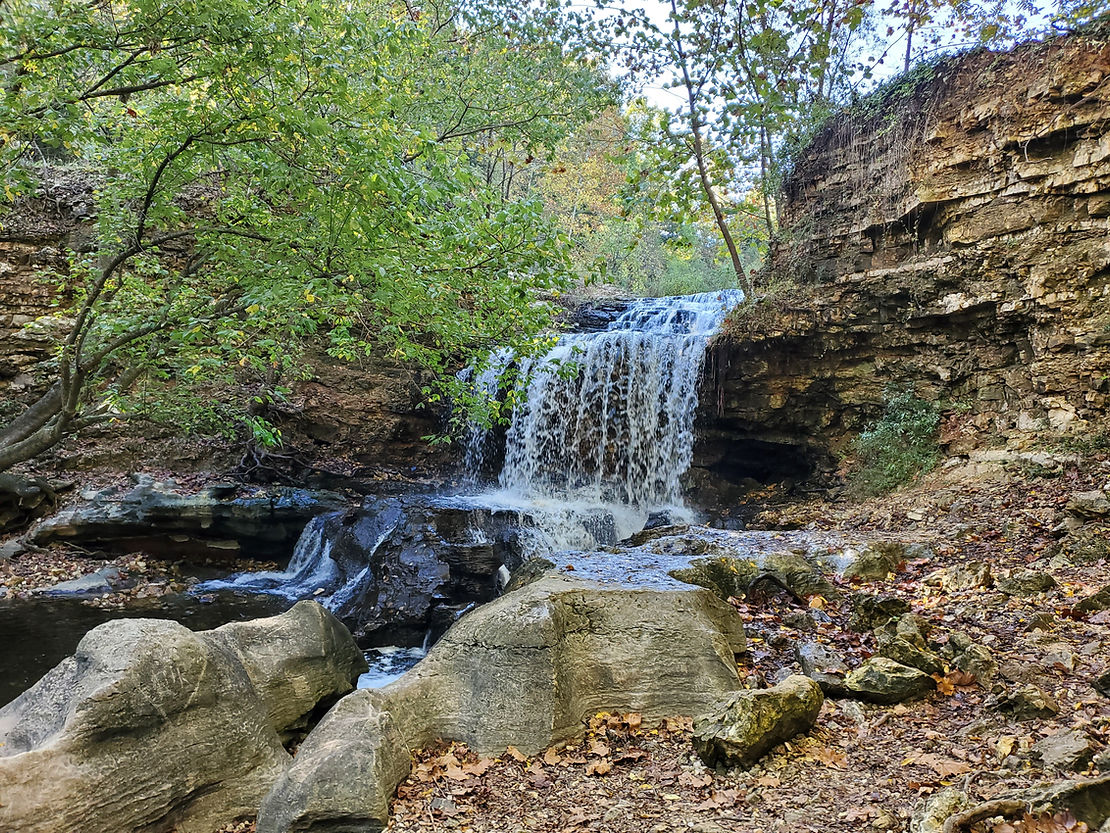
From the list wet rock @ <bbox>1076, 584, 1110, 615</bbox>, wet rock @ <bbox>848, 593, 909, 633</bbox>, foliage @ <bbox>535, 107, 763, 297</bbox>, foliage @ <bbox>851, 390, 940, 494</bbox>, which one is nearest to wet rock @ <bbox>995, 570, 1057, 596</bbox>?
wet rock @ <bbox>1076, 584, 1110, 615</bbox>

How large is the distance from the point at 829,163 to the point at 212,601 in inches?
534

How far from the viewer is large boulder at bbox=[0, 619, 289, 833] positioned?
3.09 m

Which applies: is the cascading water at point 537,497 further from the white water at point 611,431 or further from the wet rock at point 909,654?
the wet rock at point 909,654

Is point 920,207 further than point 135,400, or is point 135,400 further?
point 920,207

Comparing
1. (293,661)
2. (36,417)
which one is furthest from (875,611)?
(36,417)

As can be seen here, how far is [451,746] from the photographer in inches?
149

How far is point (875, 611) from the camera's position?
4.57 m

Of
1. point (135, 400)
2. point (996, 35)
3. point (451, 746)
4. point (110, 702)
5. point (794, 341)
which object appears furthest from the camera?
point (794, 341)

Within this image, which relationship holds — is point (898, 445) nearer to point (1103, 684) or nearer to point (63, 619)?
point (1103, 684)

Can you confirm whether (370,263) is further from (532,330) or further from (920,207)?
(920,207)

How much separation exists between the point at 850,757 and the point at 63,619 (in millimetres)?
9080

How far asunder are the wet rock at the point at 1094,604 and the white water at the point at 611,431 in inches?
322

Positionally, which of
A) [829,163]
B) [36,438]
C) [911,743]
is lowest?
[911,743]

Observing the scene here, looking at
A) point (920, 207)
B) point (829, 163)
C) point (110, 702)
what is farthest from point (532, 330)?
point (829, 163)
